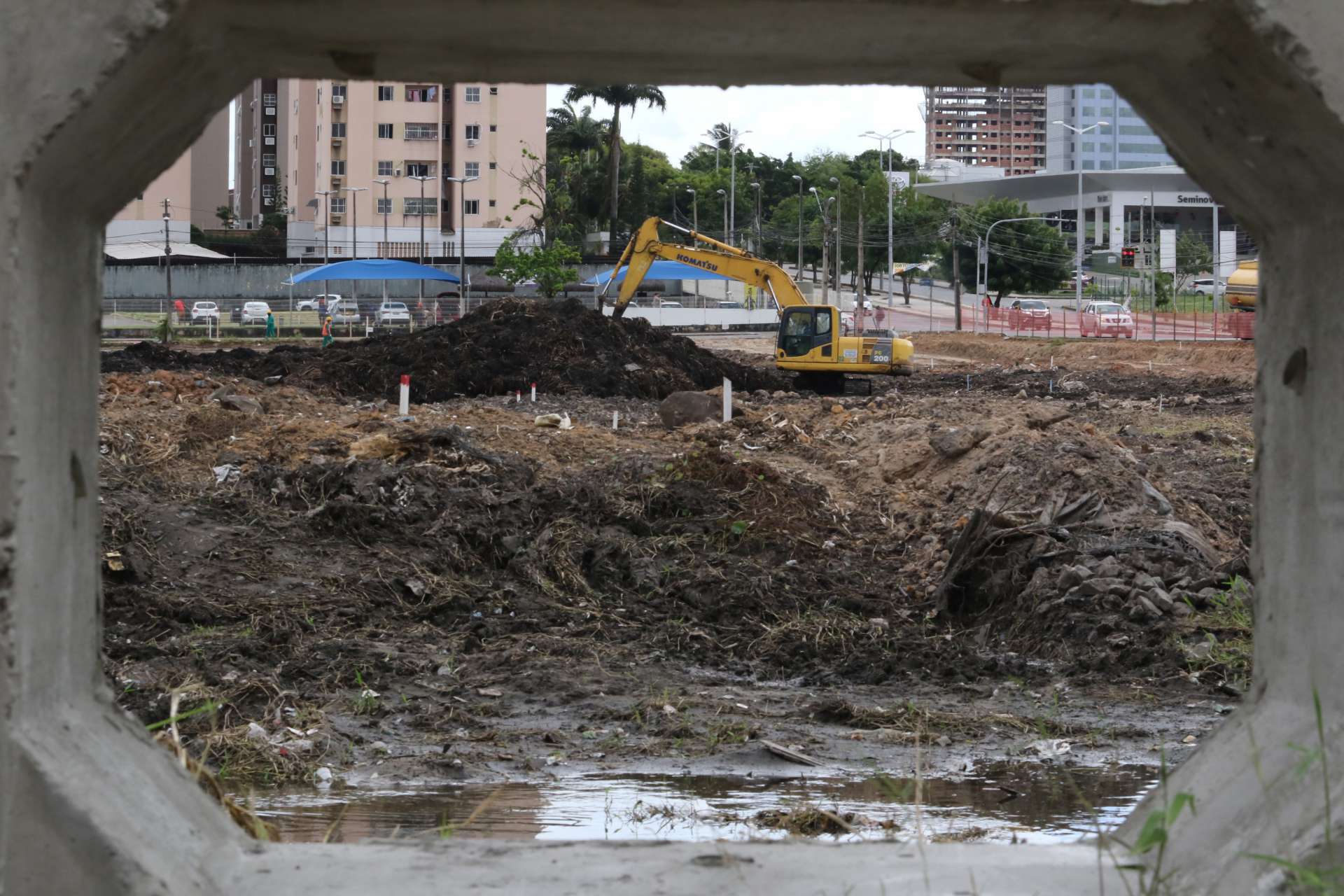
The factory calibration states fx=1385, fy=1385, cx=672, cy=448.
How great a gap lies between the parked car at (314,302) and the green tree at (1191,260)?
51206mm

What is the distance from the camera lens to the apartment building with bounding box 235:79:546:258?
82875 mm

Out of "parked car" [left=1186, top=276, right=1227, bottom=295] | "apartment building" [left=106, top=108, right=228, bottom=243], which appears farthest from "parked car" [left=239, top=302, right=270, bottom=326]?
"parked car" [left=1186, top=276, right=1227, bottom=295]

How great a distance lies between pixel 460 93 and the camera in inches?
3243

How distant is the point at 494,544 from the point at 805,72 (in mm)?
9374

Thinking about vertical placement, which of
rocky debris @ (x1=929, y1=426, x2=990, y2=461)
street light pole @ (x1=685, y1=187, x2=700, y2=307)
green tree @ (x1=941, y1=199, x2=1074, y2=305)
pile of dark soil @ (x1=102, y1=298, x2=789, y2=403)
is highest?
street light pole @ (x1=685, y1=187, x2=700, y2=307)

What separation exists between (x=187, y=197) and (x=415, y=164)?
68.2 ft

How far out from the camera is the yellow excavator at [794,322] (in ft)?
99.6

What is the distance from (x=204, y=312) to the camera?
5972 centimetres

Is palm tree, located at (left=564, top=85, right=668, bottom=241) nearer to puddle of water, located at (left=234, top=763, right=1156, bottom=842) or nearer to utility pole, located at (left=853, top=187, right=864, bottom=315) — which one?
utility pole, located at (left=853, top=187, right=864, bottom=315)

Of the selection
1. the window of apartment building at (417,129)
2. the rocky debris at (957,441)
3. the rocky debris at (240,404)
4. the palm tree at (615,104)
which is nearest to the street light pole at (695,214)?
the palm tree at (615,104)

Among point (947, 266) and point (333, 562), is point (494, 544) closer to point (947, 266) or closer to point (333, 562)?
point (333, 562)

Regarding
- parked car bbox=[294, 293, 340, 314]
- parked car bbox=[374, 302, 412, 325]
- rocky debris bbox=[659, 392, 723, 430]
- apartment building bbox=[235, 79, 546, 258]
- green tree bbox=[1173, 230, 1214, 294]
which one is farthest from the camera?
green tree bbox=[1173, 230, 1214, 294]

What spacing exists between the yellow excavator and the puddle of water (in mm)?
23271

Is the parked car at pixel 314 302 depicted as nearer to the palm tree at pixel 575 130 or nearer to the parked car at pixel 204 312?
the parked car at pixel 204 312
